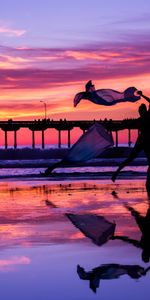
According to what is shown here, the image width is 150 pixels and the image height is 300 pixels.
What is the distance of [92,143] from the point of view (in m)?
20.2

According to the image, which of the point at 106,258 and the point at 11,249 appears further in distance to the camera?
the point at 11,249

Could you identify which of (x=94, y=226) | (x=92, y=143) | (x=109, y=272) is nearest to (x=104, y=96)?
(x=92, y=143)

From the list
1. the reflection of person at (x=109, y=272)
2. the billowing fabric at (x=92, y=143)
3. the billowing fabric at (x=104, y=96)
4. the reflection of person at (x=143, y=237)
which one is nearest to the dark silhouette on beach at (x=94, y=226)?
the reflection of person at (x=143, y=237)

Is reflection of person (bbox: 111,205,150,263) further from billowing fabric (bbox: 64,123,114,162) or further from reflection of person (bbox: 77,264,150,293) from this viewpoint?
billowing fabric (bbox: 64,123,114,162)

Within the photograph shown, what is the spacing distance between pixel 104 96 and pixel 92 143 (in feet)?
4.51

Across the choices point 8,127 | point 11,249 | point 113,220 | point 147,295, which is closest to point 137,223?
point 113,220

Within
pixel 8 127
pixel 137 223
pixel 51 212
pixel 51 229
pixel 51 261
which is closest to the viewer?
pixel 51 261

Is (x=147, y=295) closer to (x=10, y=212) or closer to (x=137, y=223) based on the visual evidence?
(x=137, y=223)

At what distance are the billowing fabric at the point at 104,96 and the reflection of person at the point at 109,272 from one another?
12801 mm

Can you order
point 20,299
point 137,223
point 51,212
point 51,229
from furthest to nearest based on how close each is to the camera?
point 51,212 < point 137,223 < point 51,229 < point 20,299

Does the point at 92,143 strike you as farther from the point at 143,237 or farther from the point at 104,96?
the point at 143,237

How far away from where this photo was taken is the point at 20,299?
589 centimetres

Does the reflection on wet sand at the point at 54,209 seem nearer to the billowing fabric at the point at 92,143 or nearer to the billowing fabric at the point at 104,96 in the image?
the billowing fabric at the point at 92,143

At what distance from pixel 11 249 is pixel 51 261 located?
3.08 ft
